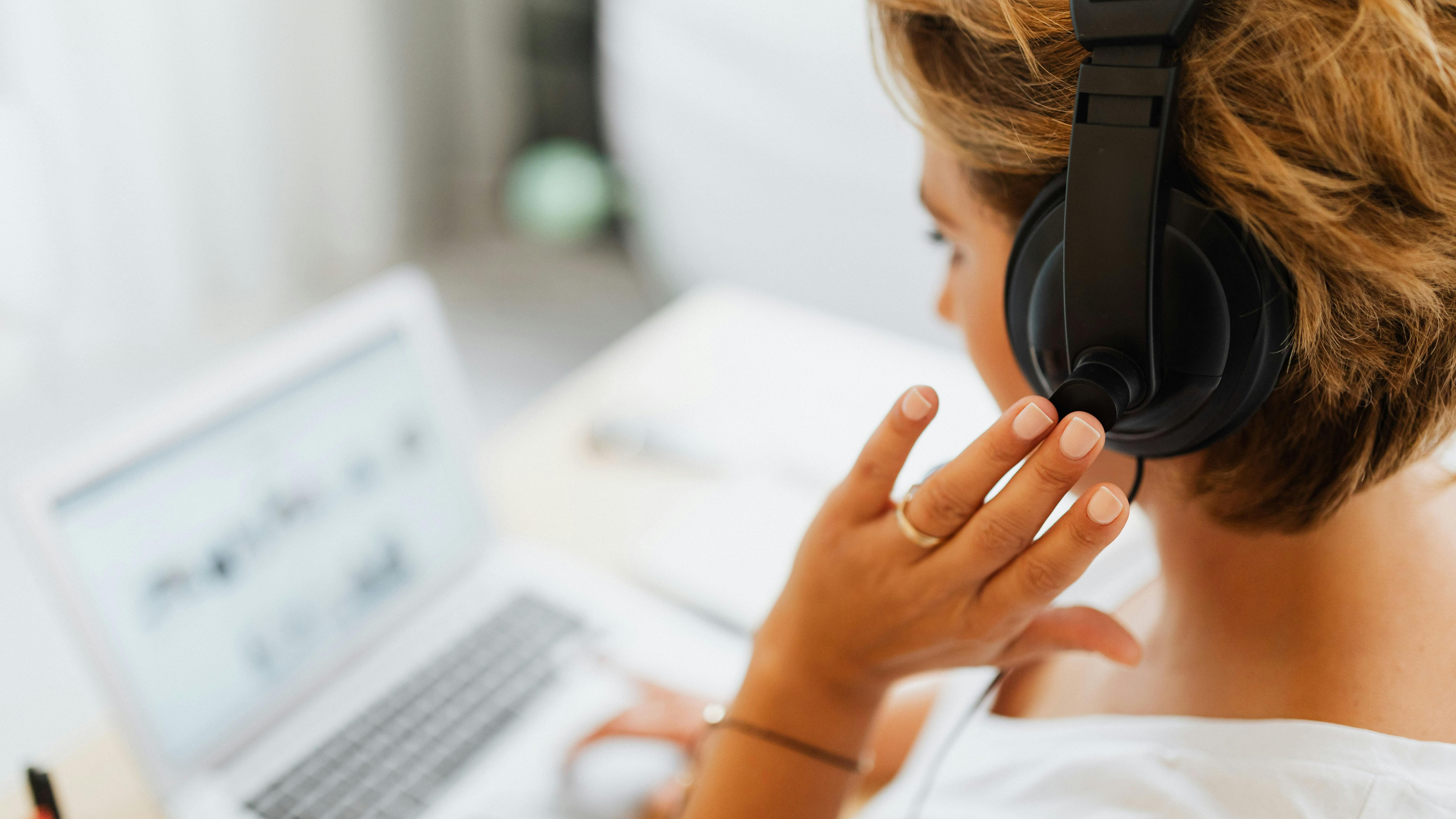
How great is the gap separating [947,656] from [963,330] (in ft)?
0.67

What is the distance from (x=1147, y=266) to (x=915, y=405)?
0.14 m

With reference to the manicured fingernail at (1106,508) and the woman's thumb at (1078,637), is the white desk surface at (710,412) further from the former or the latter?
the manicured fingernail at (1106,508)

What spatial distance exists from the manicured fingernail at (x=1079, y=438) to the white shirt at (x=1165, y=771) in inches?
8.2

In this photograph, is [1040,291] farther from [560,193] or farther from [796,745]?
[560,193]

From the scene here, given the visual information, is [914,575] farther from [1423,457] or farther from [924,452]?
[924,452]

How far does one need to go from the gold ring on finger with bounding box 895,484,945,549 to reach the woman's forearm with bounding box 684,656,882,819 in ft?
0.45

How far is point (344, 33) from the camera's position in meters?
2.59

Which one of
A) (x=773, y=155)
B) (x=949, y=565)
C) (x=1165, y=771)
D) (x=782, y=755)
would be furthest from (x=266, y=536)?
(x=773, y=155)

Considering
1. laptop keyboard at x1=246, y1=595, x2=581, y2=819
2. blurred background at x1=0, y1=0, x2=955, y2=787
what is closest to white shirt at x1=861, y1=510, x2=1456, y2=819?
laptop keyboard at x1=246, y1=595, x2=581, y2=819

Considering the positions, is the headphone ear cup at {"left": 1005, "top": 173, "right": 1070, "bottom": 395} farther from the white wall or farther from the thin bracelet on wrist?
the white wall

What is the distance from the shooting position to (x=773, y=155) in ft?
8.30

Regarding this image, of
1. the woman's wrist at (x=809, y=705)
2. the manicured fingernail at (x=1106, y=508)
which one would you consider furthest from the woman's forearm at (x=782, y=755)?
the manicured fingernail at (x=1106, y=508)

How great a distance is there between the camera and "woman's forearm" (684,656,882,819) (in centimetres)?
65

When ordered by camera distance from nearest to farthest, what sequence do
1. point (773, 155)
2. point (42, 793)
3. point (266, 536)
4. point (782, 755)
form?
point (42, 793) → point (782, 755) → point (266, 536) → point (773, 155)
